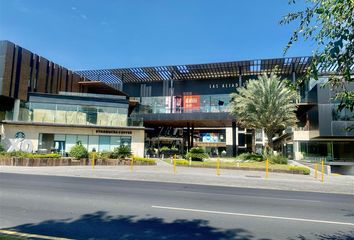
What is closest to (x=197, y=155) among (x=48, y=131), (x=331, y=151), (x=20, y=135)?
(x=48, y=131)

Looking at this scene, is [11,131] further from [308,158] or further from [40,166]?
[308,158]

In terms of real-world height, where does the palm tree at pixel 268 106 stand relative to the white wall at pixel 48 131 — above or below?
above

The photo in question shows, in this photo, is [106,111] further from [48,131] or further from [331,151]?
[331,151]

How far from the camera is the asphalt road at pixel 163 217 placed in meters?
6.60

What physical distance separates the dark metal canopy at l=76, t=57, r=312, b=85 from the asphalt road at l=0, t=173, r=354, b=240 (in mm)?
38455

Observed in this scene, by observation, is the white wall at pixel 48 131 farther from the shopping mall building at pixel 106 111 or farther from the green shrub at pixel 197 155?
the green shrub at pixel 197 155

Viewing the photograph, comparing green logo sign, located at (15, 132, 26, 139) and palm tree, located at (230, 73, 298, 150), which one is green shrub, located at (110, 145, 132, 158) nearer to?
green logo sign, located at (15, 132, 26, 139)

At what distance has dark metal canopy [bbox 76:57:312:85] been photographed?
155 ft

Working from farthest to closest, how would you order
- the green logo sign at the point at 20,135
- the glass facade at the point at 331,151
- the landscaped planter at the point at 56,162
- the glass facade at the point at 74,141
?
1. the glass facade at the point at 331,151
2. the glass facade at the point at 74,141
3. the green logo sign at the point at 20,135
4. the landscaped planter at the point at 56,162

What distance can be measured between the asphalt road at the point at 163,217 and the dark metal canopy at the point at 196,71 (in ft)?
126

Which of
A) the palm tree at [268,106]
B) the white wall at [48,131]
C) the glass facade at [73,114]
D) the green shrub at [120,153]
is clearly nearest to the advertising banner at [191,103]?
the white wall at [48,131]

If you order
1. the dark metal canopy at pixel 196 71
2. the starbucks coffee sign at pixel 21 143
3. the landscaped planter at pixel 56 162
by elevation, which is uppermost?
the dark metal canopy at pixel 196 71

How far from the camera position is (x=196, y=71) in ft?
171

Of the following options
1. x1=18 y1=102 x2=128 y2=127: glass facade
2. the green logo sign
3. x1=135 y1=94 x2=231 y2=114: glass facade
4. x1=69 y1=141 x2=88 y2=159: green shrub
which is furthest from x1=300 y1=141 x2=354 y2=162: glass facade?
the green logo sign
